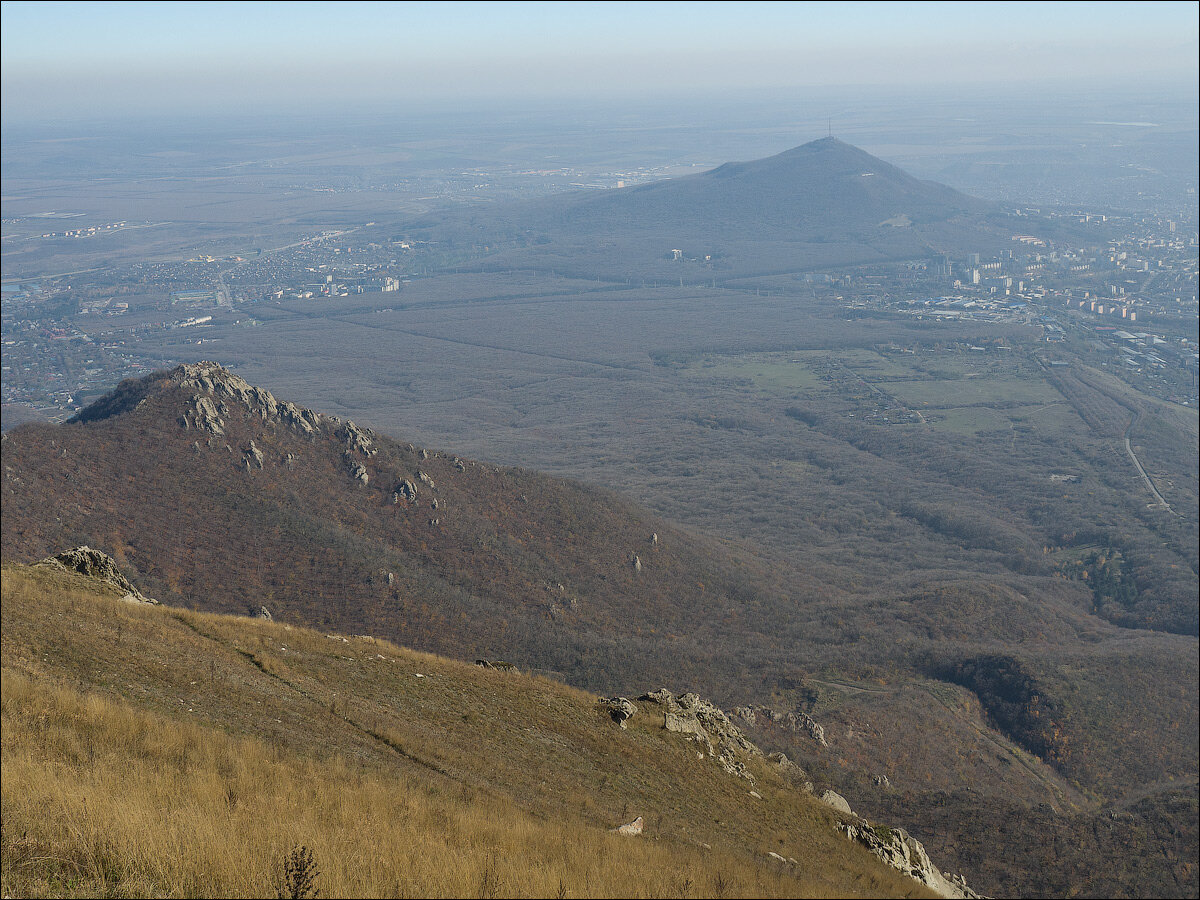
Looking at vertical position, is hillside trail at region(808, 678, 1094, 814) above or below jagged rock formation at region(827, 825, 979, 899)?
below

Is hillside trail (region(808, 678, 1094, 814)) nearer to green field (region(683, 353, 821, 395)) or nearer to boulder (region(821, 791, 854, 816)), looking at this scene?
boulder (region(821, 791, 854, 816))

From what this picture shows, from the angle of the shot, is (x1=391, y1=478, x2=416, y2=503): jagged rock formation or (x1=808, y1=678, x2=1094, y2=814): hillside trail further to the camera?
(x1=391, y1=478, x2=416, y2=503): jagged rock formation

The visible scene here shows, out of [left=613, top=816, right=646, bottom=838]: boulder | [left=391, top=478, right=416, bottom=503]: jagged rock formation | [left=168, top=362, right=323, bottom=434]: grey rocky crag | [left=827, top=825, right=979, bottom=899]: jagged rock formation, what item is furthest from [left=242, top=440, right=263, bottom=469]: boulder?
[left=613, top=816, right=646, bottom=838]: boulder

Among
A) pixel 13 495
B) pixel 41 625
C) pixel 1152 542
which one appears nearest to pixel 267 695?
pixel 41 625

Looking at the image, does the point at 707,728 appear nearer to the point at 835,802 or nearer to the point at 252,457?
the point at 835,802

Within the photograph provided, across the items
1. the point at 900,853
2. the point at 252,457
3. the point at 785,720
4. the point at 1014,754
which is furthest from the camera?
the point at 252,457

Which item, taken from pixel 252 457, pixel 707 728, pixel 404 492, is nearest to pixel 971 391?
pixel 404 492

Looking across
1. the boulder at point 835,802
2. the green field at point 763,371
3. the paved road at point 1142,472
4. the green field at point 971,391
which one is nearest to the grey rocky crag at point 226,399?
the boulder at point 835,802
